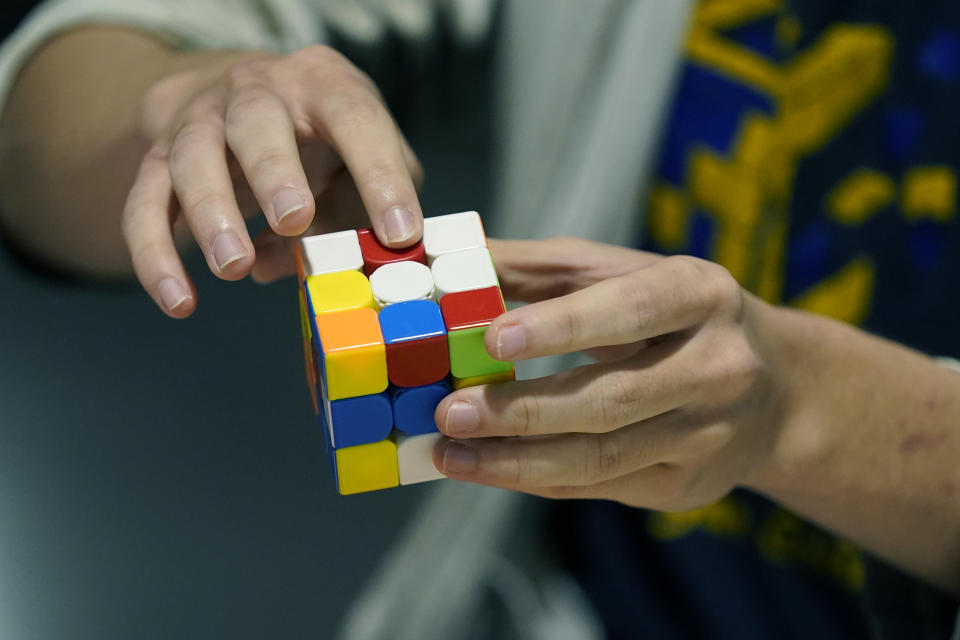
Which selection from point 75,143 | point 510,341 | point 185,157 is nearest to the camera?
point 510,341

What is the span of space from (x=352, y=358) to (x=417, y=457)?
87 mm

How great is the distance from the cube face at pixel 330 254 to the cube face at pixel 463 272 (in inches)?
2.0

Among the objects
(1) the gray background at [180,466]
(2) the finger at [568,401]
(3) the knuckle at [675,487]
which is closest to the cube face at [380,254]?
(2) the finger at [568,401]

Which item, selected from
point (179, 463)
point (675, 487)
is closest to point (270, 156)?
point (675, 487)

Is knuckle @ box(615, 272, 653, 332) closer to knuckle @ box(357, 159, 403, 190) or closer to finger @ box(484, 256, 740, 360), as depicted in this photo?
finger @ box(484, 256, 740, 360)

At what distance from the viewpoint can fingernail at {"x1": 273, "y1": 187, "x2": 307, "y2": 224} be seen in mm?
481

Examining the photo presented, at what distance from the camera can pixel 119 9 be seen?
84 cm

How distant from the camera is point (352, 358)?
1.43 ft

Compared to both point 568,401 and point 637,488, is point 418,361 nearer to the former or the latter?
point 568,401

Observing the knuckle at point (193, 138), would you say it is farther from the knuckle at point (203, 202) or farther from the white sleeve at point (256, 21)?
the white sleeve at point (256, 21)

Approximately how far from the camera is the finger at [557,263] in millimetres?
566

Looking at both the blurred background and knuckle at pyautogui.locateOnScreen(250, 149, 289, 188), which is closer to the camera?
knuckle at pyautogui.locateOnScreen(250, 149, 289, 188)

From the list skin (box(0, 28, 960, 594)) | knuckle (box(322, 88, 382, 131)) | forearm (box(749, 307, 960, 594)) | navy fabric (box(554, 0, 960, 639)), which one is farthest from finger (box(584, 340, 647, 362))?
navy fabric (box(554, 0, 960, 639))

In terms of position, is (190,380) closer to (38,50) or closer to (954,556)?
(38,50)
